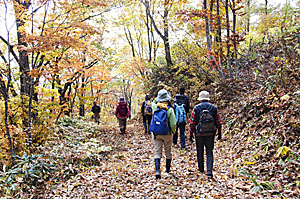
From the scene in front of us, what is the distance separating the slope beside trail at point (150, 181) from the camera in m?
4.90

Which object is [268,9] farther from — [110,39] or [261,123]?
[261,123]

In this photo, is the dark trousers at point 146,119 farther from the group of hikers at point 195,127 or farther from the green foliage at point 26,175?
the green foliage at point 26,175

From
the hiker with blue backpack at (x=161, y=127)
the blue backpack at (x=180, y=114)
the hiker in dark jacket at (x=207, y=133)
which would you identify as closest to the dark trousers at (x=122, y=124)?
the blue backpack at (x=180, y=114)

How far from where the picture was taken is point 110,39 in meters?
22.5

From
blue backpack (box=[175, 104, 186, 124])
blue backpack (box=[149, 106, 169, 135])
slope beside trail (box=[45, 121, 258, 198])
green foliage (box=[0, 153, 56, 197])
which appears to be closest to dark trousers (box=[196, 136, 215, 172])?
slope beside trail (box=[45, 121, 258, 198])

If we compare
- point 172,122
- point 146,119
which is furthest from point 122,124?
point 172,122

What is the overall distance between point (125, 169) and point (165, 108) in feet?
8.59

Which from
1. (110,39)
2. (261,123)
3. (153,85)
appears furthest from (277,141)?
(110,39)

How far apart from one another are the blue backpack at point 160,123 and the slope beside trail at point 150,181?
4.15 feet

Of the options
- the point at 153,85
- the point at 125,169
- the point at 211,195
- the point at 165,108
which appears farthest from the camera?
the point at 153,85

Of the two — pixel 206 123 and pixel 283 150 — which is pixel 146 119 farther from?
pixel 283 150

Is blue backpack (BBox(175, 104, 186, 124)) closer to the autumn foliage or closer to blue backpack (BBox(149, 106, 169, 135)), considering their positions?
the autumn foliage

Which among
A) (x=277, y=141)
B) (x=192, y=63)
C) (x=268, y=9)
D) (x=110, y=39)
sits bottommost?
(x=277, y=141)

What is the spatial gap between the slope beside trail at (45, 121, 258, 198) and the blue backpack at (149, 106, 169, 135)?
49.8 inches
